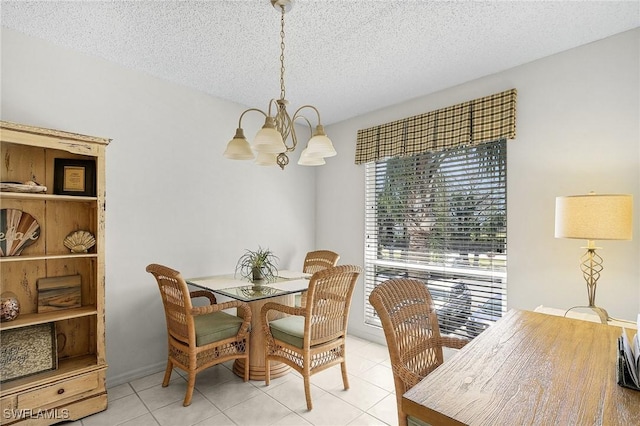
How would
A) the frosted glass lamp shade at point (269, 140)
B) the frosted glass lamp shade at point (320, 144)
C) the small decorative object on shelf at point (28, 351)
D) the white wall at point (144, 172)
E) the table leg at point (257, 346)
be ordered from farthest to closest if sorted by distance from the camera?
the table leg at point (257, 346)
the white wall at point (144, 172)
the frosted glass lamp shade at point (320, 144)
the small decorative object on shelf at point (28, 351)
the frosted glass lamp shade at point (269, 140)

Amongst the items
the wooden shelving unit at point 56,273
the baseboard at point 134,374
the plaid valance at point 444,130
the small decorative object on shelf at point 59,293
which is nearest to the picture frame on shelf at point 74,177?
the wooden shelving unit at point 56,273

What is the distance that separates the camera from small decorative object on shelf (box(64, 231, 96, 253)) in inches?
89.4

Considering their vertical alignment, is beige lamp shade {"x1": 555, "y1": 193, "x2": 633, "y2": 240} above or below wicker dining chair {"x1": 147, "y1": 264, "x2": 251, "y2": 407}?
above

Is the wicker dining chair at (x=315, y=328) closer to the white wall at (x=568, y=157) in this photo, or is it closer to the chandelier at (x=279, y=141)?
the chandelier at (x=279, y=141)

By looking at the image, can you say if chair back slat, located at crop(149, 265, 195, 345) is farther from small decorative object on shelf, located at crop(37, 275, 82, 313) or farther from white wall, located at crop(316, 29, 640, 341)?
white wall, located at crop(316, 29, 640, 341)

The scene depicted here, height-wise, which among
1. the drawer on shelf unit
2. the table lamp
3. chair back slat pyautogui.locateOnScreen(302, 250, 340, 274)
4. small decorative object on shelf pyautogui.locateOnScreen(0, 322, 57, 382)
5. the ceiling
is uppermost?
the ceiling

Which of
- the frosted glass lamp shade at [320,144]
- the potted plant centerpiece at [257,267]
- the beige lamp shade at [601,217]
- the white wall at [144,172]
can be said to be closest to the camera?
the beige lamp shade at [601,217]

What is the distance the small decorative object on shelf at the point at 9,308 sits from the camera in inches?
78.1

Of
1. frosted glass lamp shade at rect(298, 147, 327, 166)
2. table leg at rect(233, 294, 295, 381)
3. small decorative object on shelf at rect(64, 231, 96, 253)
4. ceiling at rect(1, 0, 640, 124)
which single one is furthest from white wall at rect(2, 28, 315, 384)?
frosted glass lamp shade at rect(298, 147, 327, 166)

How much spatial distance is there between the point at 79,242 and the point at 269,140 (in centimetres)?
156

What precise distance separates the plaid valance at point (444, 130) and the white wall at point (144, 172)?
1.37 m

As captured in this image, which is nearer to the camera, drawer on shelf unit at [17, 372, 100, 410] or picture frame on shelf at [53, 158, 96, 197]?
drawer on shelf unit at [17, 372, 100, 410]

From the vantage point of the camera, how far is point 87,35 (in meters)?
2.28

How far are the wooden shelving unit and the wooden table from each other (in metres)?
2.26
